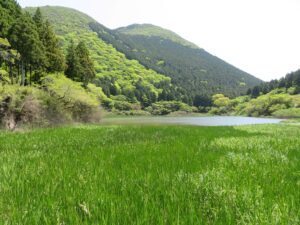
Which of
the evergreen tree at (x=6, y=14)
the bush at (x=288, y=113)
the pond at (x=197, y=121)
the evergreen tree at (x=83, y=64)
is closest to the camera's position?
the evergreen tree at (x=6, y=14)

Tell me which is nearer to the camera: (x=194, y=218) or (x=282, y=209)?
(x=194, y=218)

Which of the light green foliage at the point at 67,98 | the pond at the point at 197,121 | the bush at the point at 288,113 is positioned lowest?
the pond at the point at 197,121

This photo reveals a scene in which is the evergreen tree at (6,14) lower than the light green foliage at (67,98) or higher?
higher

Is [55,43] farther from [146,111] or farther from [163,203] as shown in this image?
[146,111]

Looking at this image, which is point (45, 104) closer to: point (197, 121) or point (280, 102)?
point (197, 121)

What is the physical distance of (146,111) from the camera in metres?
178

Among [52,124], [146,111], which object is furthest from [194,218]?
[146,111]

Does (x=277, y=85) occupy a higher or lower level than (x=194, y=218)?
higher

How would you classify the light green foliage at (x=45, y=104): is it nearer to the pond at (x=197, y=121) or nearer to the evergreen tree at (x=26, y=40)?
the evergreen tree at (x=26, y=40)

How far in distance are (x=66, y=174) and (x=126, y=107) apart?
161 metres

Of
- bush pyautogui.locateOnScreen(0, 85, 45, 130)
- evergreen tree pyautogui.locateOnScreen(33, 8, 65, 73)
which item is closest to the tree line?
evergreen tree pyautogui.locateOnScreen(33, 8, 65, 73)

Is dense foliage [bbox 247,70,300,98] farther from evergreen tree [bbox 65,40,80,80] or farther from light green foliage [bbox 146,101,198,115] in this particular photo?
evergreen tree [bbox 65,40,80,80]

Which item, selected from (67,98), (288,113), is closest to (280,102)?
(288,113)

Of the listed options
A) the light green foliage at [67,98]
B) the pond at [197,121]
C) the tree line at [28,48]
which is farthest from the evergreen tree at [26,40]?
the pond at [197,121]
